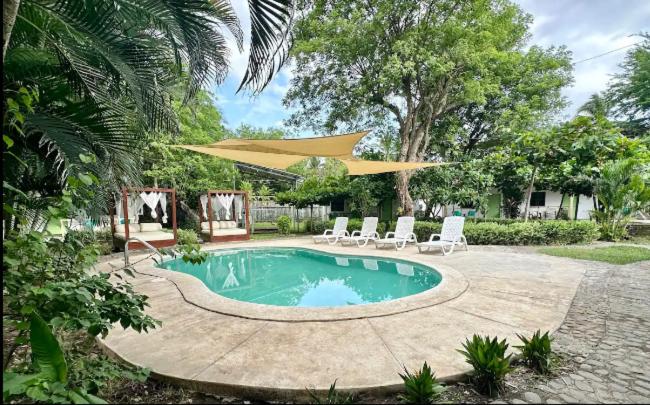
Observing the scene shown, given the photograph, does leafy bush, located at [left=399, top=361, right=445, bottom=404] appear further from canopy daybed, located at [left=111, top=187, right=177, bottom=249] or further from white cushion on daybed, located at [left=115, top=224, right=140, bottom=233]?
white cushion on daybed, located at [left=115, top=224, right=140, bottom=233]

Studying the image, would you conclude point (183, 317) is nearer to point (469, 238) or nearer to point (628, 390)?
point (628, 390)

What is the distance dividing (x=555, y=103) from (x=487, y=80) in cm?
611

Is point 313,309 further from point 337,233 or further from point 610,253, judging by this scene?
point 610,253

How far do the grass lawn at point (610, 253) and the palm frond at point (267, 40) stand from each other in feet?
24.6

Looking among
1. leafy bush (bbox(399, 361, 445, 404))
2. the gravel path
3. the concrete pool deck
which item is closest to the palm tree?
the concrete pool deck

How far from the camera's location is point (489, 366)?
2.01m

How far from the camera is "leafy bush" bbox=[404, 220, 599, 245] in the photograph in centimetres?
905

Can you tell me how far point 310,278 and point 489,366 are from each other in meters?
5.23

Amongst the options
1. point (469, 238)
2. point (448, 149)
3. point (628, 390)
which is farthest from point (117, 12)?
point (448, 149)

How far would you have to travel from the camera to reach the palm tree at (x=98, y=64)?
2273 mm

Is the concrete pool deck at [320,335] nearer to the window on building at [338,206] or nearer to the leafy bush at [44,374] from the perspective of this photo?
the leafy bush at [44,374]

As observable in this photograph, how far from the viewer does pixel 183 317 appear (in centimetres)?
338

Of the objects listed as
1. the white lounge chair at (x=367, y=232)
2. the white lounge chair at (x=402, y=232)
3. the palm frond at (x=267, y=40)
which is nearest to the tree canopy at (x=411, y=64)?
the white lounge chair at (x=367, y=232)

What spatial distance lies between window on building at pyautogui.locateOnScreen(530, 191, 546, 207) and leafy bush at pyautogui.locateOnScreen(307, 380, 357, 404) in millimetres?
19692
